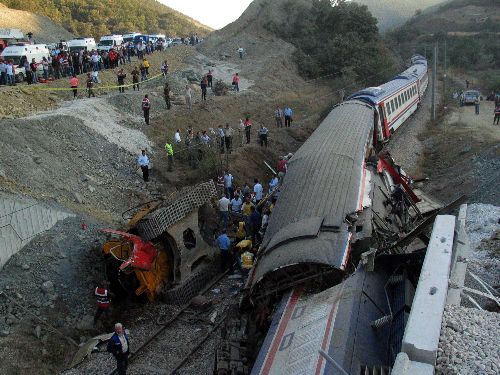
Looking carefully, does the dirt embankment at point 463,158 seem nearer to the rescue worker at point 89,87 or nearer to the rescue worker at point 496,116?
the rescue worker at point 496,116

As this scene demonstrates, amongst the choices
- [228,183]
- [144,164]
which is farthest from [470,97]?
[144,164]

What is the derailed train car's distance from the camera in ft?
19.8

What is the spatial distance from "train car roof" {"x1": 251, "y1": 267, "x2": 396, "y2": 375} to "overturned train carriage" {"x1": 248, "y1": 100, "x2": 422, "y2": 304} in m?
0.33

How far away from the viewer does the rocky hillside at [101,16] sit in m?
56.0

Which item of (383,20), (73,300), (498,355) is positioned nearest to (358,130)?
(73,300)

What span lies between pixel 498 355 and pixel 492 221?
9.66 metres

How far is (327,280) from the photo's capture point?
7.34 m

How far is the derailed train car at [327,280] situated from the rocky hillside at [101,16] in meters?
51.6

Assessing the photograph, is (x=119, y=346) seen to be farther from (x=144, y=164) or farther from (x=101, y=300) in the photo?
(x=144, y=164)

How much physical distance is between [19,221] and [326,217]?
681cm

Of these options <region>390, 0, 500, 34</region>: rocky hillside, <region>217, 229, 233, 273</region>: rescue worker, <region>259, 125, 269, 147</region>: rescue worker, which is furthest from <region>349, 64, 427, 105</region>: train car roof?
<region>390, 0, 500, 34</region>: rocky hillside

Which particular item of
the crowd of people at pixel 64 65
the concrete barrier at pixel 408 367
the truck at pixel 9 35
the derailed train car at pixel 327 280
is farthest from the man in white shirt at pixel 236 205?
the truck at pixel 9 35

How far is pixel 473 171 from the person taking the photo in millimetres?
18922

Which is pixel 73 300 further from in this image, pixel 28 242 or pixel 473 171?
pixel 473 171
